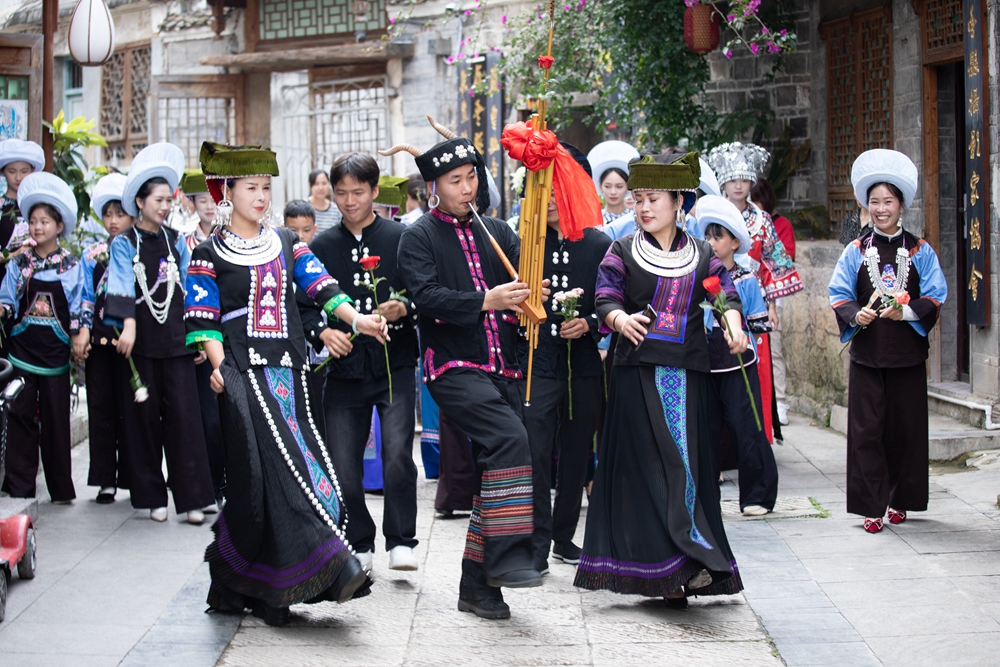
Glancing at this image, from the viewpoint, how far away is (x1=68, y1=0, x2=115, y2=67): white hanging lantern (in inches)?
344

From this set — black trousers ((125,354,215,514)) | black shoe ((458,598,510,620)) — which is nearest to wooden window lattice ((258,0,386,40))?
black trousers ((125,354,215,514))

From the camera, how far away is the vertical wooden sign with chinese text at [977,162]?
292 inches

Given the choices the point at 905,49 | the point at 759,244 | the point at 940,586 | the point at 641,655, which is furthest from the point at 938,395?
the point at 641,655

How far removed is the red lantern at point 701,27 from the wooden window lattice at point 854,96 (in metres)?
1.11

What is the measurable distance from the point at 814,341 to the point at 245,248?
6.13m

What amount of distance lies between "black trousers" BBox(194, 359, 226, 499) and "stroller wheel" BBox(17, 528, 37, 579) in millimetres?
1551

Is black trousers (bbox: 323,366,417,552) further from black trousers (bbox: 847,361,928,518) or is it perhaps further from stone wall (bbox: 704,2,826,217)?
stone wall (bbox: 704,2,826,217)

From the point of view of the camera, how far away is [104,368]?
6750mm

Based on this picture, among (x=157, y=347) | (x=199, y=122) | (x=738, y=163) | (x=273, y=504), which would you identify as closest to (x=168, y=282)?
(x=157, y=347)

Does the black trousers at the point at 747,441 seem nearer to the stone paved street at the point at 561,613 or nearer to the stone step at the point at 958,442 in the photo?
the stone paved street at the point at 561,613

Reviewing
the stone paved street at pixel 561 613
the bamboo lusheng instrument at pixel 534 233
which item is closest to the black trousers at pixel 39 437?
the stone paved street at pixel 561 613

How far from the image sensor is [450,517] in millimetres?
6590

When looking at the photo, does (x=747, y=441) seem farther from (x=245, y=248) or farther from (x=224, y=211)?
(x=224, y=211)

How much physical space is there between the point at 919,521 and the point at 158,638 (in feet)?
12.8
